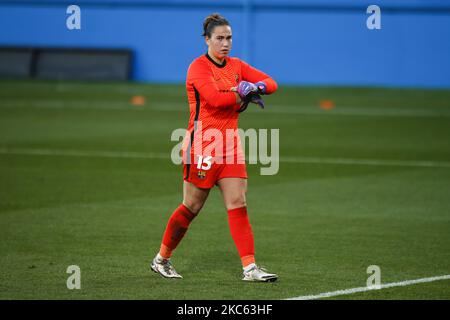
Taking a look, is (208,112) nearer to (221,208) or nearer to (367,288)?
(367,288)

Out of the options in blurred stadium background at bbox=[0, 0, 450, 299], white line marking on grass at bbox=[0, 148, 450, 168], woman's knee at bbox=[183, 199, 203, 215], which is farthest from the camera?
white line marking on grass at bbox=[0, 148, 450, 168]

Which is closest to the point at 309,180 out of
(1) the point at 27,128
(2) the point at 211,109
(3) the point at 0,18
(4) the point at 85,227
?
(4) the point at 85,227

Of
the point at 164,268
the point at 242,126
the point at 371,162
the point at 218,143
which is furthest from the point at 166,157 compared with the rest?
the point at 218,143

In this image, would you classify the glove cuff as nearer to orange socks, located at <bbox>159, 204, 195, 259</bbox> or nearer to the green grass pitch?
orange socks, located at <bbox>159, 204, 195, 259</bbox>

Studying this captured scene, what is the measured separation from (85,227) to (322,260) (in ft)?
9.77

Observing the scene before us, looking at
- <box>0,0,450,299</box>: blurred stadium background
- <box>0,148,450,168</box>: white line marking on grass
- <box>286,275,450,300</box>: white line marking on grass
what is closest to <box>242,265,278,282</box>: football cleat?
<box>0,0,450,299</box>: blurred stadium background

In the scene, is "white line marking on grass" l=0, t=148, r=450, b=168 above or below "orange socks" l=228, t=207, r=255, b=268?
above

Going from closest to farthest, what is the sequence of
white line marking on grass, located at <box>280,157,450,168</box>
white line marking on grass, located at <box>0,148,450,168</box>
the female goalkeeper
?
the female goalkeeper < white line marking on grass, located at <box>280,157,450,168</box> < white line marking on grass, located at <box>0,148,450,168</box>

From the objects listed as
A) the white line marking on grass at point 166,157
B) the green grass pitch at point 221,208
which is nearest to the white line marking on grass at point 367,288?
the green grass pitch at point 221,208

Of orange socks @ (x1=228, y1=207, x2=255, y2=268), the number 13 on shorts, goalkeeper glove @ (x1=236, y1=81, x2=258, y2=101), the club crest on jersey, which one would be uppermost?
goalkeeper glove @ (x1=236, y1=81, x2=258, y2=101)

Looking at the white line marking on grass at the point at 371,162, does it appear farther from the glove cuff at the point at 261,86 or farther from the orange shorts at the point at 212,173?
the orange shorts at the point at 212,173

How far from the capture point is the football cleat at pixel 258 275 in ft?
26.8

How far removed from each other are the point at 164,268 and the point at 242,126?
13.9 meters

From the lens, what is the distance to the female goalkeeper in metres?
8.25
